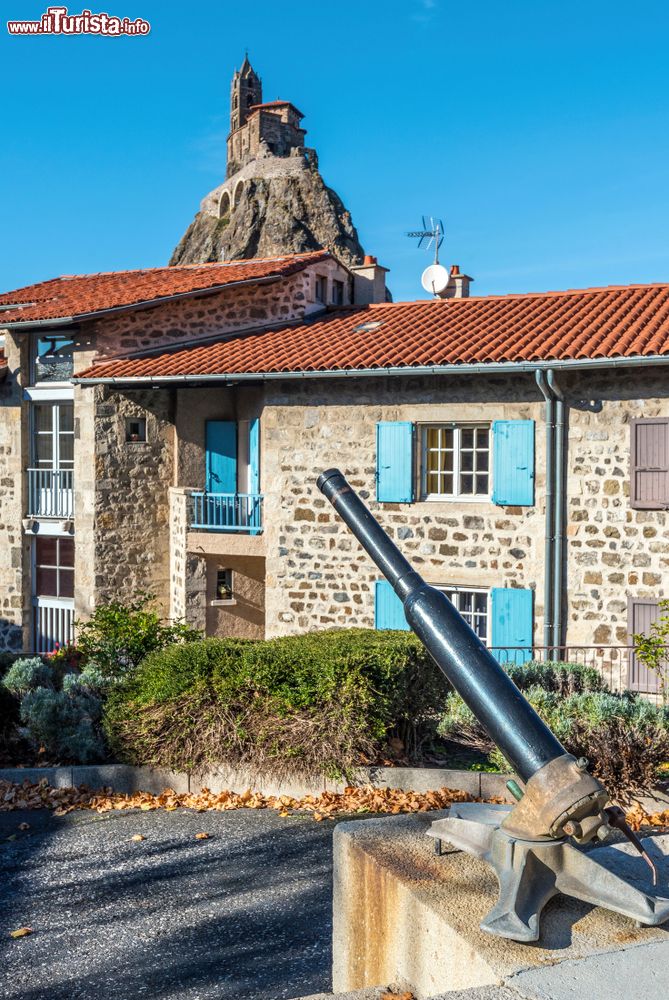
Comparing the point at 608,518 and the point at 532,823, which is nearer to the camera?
the point at 532,823

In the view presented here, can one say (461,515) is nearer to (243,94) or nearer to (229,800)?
(229,800)

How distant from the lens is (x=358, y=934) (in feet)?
12.2

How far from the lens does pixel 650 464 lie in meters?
11.6

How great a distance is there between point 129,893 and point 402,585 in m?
3.09

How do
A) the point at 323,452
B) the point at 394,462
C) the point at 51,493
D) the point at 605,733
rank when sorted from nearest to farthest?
the point at 605,733, the point at 394,462, the point at 323,452, the point at 51,493

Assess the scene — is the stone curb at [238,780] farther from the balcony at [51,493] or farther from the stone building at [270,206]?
the stone building at [270,206]

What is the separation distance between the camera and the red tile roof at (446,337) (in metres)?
12.1

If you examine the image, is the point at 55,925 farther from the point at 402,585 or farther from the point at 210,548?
the point at 210,548

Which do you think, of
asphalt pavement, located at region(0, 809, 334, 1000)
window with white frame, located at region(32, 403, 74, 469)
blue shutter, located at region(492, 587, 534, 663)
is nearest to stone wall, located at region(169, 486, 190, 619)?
window with white frame, located at region(32, 403, 74, 469)

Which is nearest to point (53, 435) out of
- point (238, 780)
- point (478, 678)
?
point (238, 780)

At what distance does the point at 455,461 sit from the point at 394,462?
80 centimetres

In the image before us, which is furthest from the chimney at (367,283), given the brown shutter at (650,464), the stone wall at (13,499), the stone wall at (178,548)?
the brown shutter at (650,464)

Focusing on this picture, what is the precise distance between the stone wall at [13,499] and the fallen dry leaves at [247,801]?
934 cm

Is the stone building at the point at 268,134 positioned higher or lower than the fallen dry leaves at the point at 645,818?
higher
